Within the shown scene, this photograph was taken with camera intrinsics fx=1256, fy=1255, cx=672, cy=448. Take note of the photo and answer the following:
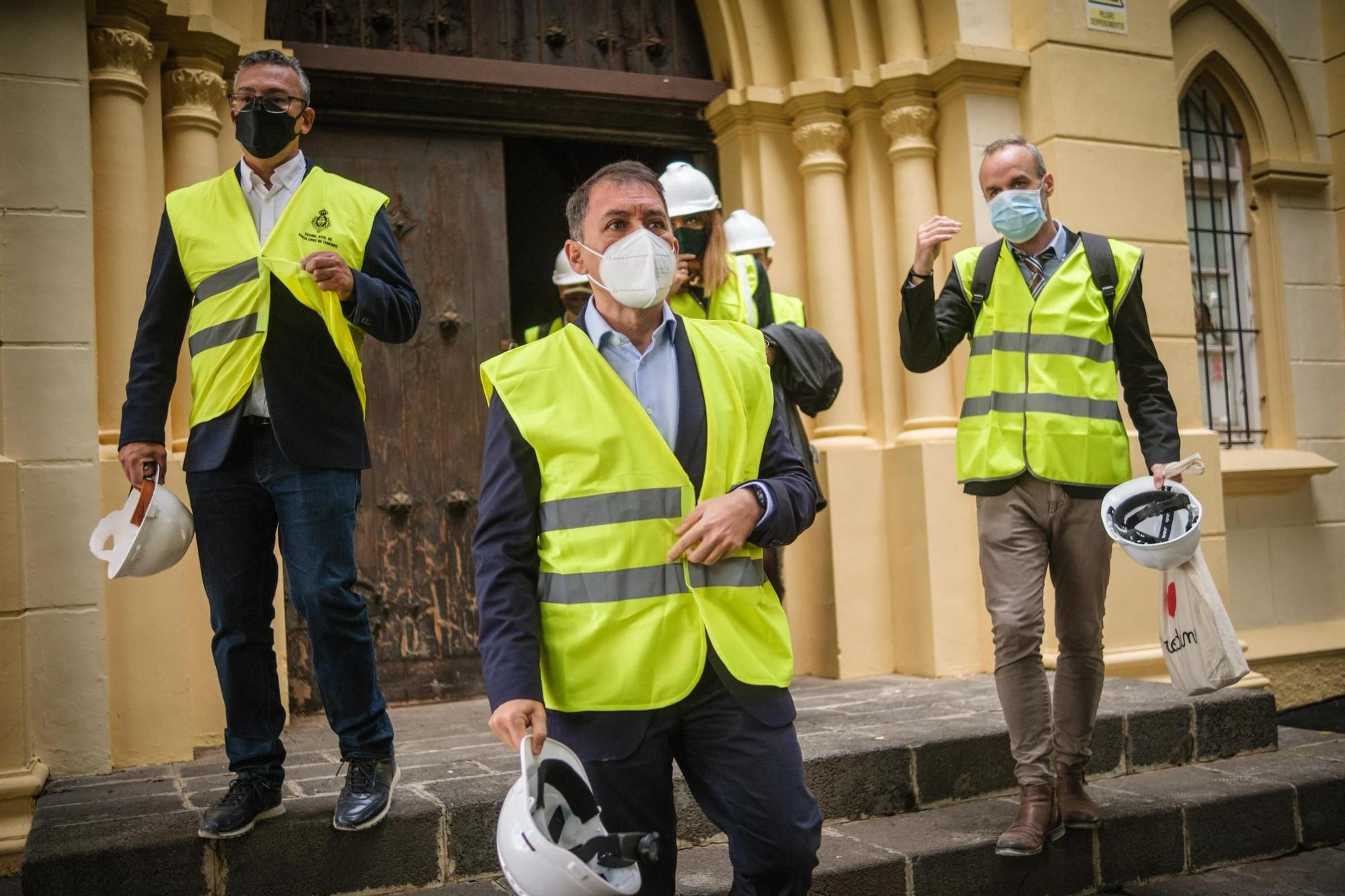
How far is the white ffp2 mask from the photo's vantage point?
240 centimetres

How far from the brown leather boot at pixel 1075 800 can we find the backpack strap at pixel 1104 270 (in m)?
1.39

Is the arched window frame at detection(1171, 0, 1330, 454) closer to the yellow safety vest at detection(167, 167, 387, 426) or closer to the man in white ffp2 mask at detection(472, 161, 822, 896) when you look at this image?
the yellow safety vest at detection(167, 167, 387, 426)

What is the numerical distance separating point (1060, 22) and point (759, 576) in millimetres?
4550

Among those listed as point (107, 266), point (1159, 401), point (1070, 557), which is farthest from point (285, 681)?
point (1159, 401)

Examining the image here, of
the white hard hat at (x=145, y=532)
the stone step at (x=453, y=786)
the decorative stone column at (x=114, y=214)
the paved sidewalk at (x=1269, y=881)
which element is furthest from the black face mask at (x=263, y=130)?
the paved sidewalk at (x=1269, y=881)

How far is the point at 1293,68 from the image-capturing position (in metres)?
7.51

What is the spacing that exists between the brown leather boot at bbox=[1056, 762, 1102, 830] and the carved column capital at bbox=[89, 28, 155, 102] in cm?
410

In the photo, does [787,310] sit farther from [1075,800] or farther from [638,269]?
[638,269]

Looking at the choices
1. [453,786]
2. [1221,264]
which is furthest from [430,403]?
[1221,264]

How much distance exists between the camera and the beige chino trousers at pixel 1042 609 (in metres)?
3.65

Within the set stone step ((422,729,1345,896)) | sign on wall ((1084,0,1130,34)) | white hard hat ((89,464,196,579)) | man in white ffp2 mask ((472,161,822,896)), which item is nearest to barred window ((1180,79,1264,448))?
sign on wall ((1084,0,1130,34))

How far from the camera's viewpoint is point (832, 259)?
6.25m

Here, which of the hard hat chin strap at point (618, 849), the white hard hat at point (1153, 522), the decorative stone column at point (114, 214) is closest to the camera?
the hard hat chin strap at point (618, 849)

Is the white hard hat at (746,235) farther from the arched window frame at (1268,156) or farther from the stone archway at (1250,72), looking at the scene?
the arched window frame at (1268,156)
